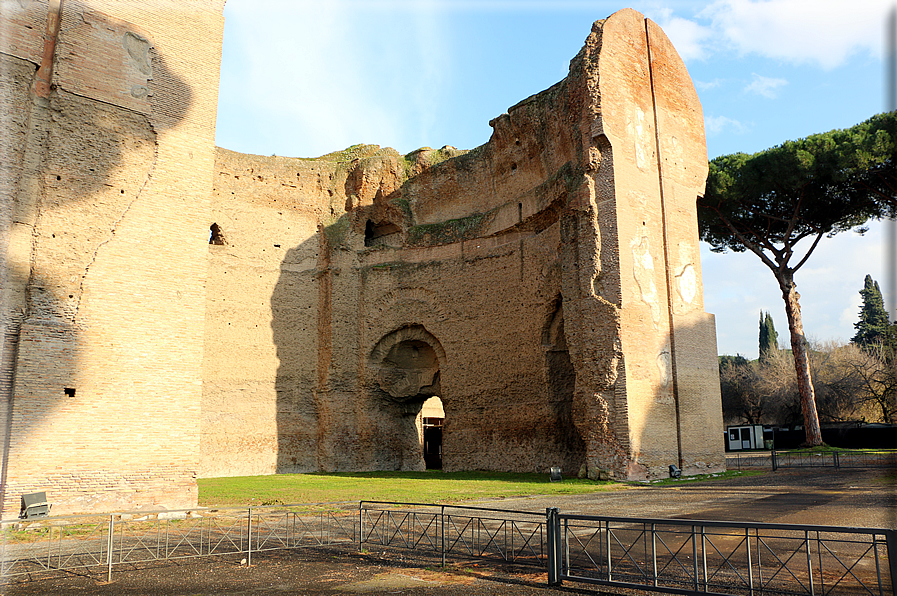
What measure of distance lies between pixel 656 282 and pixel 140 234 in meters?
10.6

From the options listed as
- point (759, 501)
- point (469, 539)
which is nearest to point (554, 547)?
point (469, 539)

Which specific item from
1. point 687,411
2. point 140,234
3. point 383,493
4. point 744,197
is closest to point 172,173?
point 140,234

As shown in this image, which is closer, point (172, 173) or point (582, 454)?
point (172, 173)

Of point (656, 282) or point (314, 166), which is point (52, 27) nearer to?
point (314, 166)

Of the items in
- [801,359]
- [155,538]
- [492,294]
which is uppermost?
[492,294]

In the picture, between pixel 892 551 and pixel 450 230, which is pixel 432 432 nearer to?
pixel 450 230

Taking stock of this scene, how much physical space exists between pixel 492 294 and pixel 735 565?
41.2ft

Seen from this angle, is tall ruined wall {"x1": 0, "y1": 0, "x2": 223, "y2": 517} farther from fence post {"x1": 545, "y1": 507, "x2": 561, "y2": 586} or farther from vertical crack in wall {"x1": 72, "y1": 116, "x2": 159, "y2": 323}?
fence post {"x1": 545, "y1": 507, "x2": 561, "y2": 586}

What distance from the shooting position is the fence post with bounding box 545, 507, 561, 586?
4.43 meters

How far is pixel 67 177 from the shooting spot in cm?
920

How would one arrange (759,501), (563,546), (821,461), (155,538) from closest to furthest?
(563,546), (155,538), (759,501), (821,461)

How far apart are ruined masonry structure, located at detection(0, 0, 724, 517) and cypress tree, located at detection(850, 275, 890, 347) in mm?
18723

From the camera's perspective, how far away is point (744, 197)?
814 inches

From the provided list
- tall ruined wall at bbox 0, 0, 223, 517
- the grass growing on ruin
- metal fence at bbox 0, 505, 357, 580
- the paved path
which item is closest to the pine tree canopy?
the paved path
